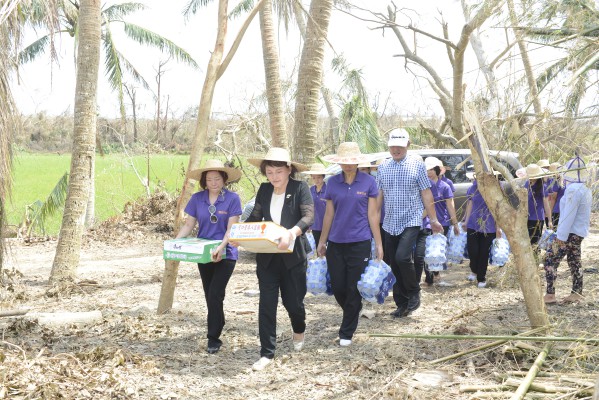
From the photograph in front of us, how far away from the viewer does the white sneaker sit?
5910 millimetres

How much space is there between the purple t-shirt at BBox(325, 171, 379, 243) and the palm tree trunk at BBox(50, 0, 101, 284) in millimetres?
4199

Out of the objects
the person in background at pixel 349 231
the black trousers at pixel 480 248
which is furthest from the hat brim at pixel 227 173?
the black trousers at pixel 480 248

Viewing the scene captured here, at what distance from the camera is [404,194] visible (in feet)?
24.2

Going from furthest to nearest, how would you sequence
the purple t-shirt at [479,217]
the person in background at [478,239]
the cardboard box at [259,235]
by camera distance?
1. the person in background at [478,239]
2. the purple t-shirt at [479,217]
3. the cardboard box at [259,235]

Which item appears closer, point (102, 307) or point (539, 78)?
point (539, 78)

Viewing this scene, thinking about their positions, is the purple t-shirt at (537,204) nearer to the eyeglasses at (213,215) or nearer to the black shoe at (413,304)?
the black shoe at (413,304)

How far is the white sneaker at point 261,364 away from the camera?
5910 mm

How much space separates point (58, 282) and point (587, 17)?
23.7 ft

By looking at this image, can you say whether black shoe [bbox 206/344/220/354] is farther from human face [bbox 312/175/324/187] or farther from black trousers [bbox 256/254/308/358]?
human face [bbox 312/175/324/187]

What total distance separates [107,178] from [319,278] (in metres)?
18.1

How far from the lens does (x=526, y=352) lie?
18.1ft

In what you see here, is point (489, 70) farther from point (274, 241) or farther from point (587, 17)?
point (274, 241)

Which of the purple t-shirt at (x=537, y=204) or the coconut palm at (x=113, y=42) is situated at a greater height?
the coconut palm at (x=113, y=42)

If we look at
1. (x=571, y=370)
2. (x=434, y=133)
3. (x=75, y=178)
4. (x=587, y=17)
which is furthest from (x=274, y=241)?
(x=434, y=133)
